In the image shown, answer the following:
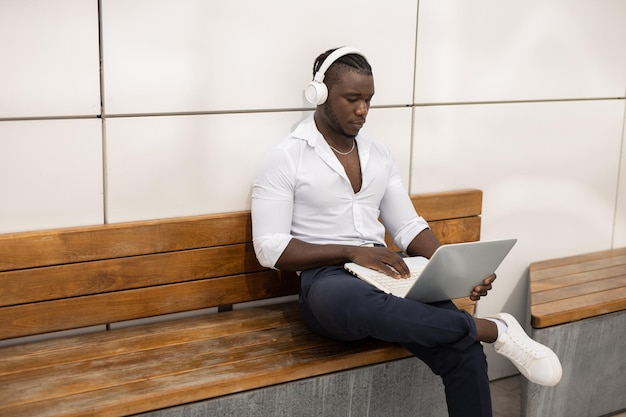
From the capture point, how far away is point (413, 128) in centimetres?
365

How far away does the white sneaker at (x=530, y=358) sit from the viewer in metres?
2.98

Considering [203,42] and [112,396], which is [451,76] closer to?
[203,42]

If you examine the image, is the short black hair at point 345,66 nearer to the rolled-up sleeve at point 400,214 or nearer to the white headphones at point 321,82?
the white headphones at point 321,82

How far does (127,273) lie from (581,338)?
1.91 m

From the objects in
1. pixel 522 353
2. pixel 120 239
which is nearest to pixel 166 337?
pixel 120 239

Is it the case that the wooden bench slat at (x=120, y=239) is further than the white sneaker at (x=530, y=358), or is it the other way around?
the white sneaker at (x=530, y=358)

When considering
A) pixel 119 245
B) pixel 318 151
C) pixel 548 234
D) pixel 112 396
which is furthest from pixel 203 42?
pixel 548 234

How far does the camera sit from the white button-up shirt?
3.07 metres

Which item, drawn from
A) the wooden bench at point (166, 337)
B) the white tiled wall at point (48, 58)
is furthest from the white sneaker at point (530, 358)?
the white tiled wall at point (48, 58)

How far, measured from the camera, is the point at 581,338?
3.58 meters

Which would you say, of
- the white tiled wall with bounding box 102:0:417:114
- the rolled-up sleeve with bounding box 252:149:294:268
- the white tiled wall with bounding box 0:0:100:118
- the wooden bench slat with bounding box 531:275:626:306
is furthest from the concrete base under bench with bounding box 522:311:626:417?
the white tiled wall with bounding box 0:0:100:118

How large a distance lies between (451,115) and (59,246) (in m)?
1.79

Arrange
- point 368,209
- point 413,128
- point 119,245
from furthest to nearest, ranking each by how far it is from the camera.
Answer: point 413,128, point 368,209, point 119,245

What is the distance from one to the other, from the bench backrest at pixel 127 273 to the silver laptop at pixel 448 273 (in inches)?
19.3
